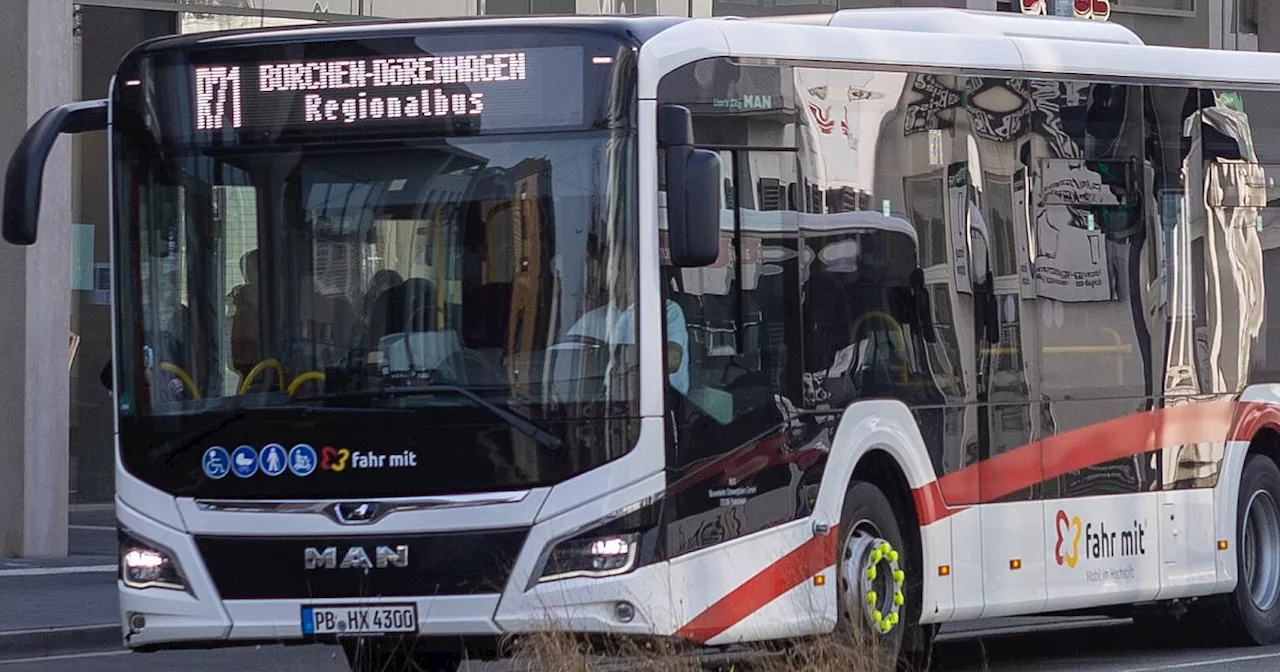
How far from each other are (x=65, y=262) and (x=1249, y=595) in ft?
32.9

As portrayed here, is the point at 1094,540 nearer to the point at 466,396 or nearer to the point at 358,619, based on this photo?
the point at 466,396

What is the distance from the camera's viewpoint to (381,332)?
9.91 metres

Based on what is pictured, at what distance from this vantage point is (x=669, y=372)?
980 cm

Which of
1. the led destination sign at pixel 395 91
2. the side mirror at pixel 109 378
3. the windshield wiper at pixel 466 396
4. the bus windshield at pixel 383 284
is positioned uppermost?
the led destination sign at pixel 395 91

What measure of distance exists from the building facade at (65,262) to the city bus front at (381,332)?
8.25 meters

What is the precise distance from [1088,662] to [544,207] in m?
4.73

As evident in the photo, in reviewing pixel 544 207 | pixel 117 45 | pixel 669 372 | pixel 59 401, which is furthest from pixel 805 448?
pixel 117 45

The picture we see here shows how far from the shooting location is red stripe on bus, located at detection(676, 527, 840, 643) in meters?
9.89

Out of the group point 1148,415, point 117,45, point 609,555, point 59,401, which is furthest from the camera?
point 117,45

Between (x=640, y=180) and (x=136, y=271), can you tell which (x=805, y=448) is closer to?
(x=640, y=180)

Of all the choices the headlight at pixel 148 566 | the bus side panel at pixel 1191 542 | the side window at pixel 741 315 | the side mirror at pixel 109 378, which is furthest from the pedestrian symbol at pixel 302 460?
the bus side panel at pixel 1191 542

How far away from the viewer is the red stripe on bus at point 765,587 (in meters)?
9.89

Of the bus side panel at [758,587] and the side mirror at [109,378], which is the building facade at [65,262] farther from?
the bus side panel at [758,587]

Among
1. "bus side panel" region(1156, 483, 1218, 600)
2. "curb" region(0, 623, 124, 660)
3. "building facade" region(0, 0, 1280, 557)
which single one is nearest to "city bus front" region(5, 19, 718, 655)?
"curb" region(0, 623, 124, 660)
